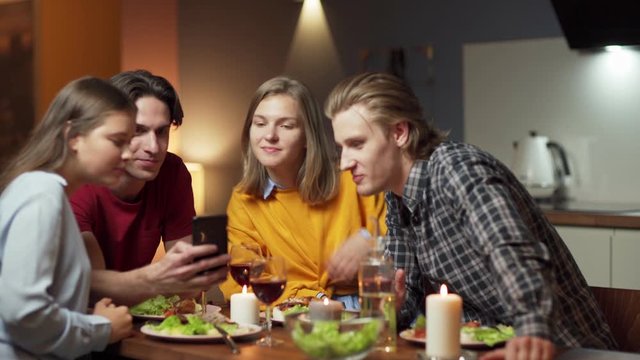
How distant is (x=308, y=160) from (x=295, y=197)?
136 millimetres

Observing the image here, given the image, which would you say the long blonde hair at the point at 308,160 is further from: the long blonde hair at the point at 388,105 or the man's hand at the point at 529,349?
the man's hand at the point at 529,349

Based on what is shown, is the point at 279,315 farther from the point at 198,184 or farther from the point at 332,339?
the point at 198,184

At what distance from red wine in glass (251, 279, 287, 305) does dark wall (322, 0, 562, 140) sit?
3.45m

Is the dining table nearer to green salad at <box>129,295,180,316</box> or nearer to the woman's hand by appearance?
the woman's hand

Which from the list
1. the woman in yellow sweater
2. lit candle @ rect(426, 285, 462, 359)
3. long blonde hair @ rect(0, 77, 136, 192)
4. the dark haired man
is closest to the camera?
lit candle @ rect(426, 285, 462, 359)

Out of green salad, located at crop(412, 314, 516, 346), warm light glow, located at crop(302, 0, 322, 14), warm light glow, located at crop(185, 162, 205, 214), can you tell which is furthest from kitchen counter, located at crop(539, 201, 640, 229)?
green salad, located at crop(412, 314, 516, 346)

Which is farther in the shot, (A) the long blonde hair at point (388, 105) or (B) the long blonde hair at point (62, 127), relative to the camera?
(A) the long blonde hair at point (388, 105)

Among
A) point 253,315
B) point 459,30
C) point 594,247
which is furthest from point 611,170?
point 253,315

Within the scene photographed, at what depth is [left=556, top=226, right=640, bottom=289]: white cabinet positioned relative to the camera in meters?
4.45

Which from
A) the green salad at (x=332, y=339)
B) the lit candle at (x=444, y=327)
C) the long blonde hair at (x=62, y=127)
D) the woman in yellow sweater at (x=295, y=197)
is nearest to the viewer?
the green salad at (x=332, y=339)

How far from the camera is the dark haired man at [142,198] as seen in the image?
283cm

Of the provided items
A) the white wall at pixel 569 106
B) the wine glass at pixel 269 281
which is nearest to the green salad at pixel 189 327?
the wine glass at pixel 269 281

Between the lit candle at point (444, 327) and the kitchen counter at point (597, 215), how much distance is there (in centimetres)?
267

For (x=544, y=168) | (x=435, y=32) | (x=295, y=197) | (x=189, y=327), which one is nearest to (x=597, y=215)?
(x=544, y=168)
